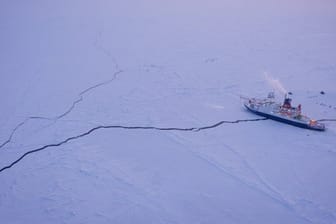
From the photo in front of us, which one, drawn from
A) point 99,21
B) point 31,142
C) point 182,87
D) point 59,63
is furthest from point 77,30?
point 31,142

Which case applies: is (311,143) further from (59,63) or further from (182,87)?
(59,63)

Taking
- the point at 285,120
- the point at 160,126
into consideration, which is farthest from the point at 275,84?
the point at 160,126

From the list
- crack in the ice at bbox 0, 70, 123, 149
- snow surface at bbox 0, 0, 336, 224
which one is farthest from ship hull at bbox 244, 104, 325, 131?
crack in the ice at bbox 0, 70, 123, 149

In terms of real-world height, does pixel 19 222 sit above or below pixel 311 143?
below

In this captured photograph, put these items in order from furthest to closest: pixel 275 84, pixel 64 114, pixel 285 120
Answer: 1. pixel 275 84
2. pixel 64 114
3. pixel 285 120

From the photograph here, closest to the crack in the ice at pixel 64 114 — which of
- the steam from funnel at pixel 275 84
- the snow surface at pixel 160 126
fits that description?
the snow surface at pixel 160 126

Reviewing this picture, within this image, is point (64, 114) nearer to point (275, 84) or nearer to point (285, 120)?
point (285, 120)

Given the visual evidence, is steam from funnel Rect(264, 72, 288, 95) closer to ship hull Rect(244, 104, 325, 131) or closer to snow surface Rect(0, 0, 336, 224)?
snow surface Rect(0, 0, 336, 224)

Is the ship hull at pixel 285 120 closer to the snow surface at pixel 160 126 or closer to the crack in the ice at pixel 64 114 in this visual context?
the snow surface at pixel 160 126
